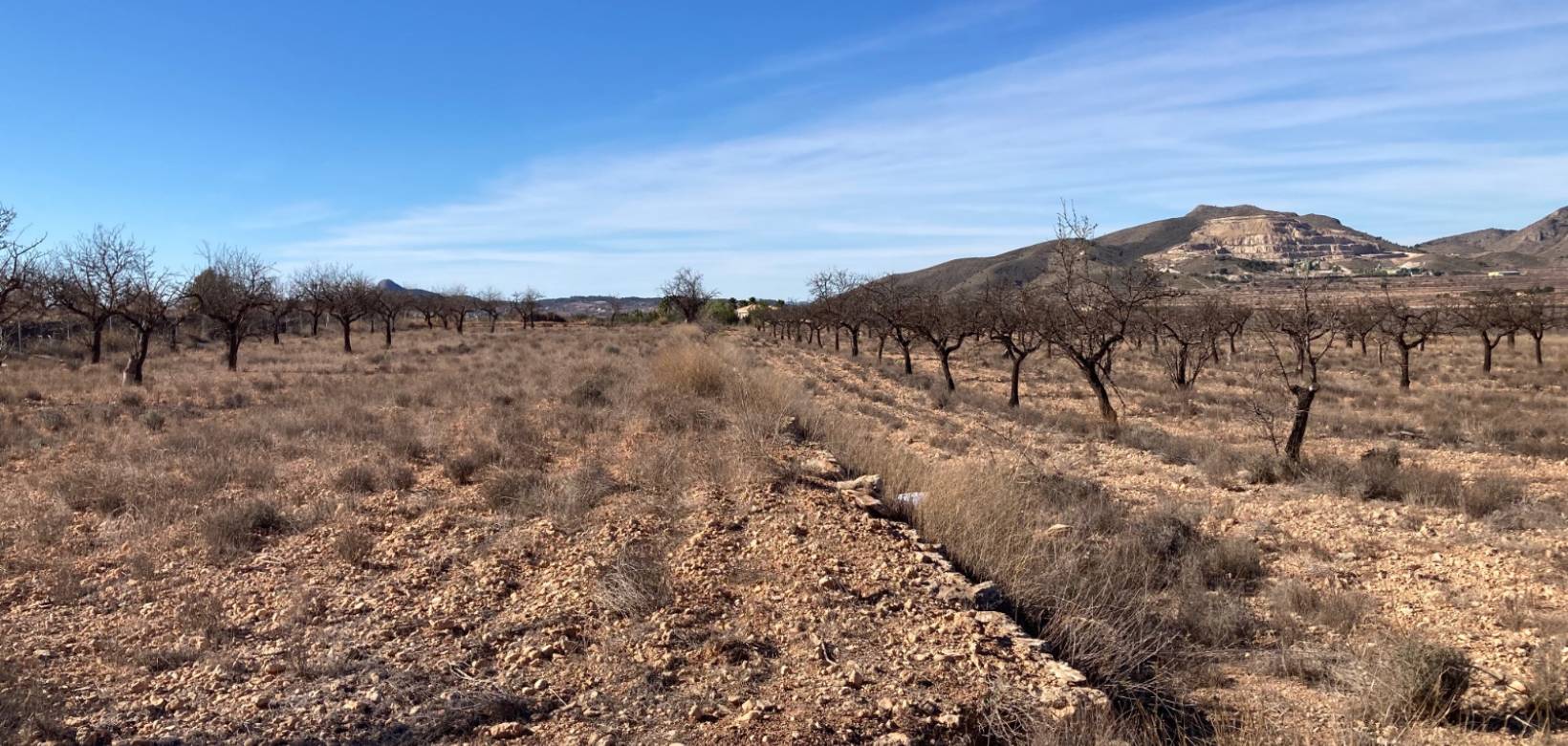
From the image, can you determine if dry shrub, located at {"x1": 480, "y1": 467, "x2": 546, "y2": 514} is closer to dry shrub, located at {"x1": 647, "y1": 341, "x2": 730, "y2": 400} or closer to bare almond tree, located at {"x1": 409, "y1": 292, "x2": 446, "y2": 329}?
dry shrub, located at {"x1": 647, "y1": 341, "x2": 730, "y2": 400}

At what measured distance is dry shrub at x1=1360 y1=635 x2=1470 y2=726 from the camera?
14.5 feet

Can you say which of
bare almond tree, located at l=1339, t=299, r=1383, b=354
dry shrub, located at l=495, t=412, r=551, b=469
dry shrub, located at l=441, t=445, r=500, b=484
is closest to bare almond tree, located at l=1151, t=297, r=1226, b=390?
bare almond tree, located at l=1339, t=299, r=1383, b=354

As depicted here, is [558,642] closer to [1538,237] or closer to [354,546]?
[354,546]

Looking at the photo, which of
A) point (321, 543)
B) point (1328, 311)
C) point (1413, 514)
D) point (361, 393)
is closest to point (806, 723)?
point (321, 543)

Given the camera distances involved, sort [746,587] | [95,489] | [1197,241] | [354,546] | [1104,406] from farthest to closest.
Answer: [1197,241]
[1104,406]
[95,489]
[354,546]
[746,587]

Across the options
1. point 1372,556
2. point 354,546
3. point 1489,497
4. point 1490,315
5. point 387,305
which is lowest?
point 1372,556

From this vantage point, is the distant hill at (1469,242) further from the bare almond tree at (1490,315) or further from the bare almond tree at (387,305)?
the bare almond tree at (387,305)

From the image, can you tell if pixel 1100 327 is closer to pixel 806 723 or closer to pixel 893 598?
pixel 893 598

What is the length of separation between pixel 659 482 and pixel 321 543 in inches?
114

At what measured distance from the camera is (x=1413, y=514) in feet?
29.4

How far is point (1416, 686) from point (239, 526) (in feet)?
28.1

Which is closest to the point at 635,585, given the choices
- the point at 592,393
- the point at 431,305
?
the point at 592,393

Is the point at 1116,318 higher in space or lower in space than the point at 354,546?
higher

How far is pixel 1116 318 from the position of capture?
16328 mm
